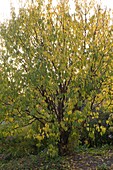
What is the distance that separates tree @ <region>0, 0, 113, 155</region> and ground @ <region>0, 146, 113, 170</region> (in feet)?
2.36

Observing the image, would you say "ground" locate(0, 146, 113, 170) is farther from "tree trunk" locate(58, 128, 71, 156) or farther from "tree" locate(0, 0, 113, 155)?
"tree" locate(0, 0, 113, 155)

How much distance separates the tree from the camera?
7.73 m

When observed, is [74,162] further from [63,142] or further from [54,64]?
[54,64]

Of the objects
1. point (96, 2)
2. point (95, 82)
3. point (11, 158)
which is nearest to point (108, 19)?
point (96, 2)

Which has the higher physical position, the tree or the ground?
the tree

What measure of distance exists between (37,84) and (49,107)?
4.33ft

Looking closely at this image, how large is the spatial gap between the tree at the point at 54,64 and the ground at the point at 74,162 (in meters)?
0.72

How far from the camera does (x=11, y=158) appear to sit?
1135 cm

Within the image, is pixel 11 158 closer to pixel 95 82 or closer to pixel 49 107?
pixel 49 107

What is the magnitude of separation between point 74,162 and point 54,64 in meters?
3.11

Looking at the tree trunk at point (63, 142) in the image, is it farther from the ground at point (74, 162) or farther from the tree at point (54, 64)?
the tree at point (54, 64)

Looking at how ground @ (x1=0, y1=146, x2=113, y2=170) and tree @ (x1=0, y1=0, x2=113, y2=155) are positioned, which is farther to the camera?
ground @ (x1=0, y1=146, x2=113, y2=170)

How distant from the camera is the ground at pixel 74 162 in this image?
8.18 meters

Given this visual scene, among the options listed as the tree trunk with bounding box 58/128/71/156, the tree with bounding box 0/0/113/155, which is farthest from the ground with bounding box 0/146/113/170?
the tree with bounding box 0/0/113/155
